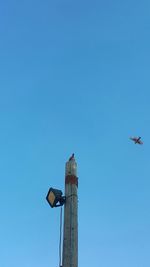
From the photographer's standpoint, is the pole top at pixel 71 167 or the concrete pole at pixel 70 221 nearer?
the concrete pole at pixel 70 221

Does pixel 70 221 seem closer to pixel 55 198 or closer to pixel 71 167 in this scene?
pixel 55 198

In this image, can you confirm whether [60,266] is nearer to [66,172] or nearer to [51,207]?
[51,207]

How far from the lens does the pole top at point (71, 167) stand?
10.8 metres

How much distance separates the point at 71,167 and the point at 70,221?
1.63 meters

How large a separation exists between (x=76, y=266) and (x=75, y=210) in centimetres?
127

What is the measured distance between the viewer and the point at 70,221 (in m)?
9.77

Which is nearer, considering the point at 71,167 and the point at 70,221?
the point at 70,221

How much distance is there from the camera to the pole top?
35.3 ft

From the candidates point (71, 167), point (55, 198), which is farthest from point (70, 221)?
point (71, 167)

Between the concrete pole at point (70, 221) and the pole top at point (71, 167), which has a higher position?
the pole top at point (71, 167)

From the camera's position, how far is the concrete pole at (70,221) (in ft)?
30.9

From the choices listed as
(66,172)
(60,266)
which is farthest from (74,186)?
(60,266)

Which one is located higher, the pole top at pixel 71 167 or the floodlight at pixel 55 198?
the pole top at pixel 71 167

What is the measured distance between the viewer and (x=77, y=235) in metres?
9.79
